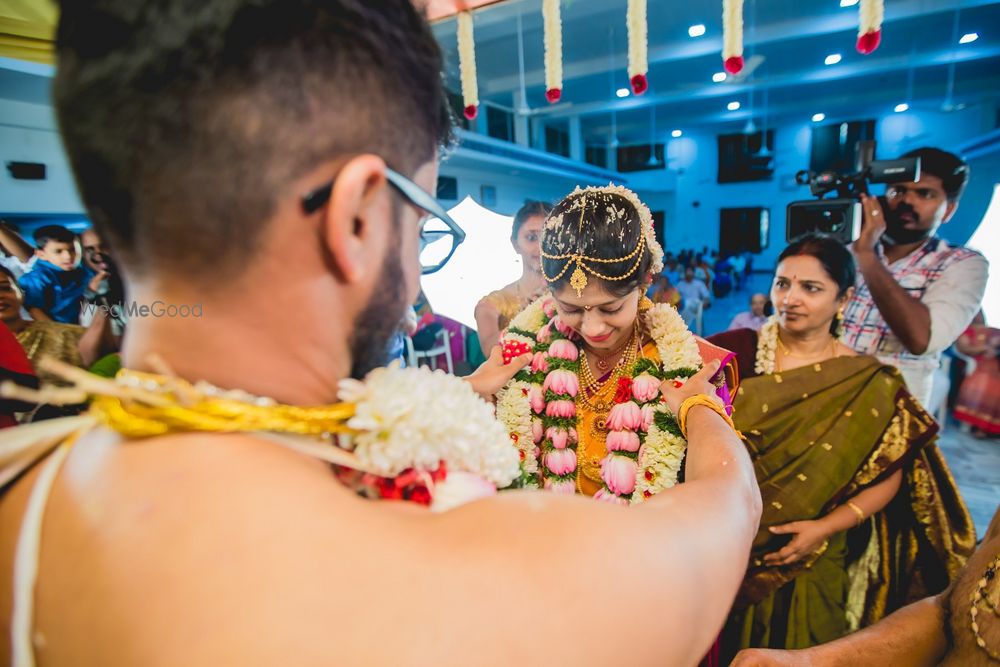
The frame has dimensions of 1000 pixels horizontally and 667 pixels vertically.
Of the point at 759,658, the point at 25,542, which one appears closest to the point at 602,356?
the point at 759,658

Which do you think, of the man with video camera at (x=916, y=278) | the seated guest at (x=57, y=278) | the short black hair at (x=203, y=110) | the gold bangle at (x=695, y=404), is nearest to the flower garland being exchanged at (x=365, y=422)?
the short black hair at (x=203, y=110)

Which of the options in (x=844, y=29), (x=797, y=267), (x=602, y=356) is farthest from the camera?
(x=844, y=29)

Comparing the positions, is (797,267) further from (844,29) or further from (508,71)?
(508,71)

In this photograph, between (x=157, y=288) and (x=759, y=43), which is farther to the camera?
(x=759, y=43)

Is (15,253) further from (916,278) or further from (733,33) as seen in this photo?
(916,278)

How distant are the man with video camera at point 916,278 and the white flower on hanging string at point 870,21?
1.29 metres

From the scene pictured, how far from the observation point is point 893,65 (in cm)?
1318

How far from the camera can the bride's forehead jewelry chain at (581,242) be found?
1.85m

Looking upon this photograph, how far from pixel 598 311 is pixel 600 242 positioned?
0.25m

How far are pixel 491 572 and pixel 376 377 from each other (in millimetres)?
319

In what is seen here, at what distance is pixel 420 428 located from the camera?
687 mm

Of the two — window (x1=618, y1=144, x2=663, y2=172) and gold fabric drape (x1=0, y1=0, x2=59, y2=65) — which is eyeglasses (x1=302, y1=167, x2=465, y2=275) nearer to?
gold fabric drape (x1=0, y1=0, x2=59, y2=65)

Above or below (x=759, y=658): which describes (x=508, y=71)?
above

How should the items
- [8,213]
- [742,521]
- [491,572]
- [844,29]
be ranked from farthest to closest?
[844,29] → [8,213] → [742,521] → [491,572]
